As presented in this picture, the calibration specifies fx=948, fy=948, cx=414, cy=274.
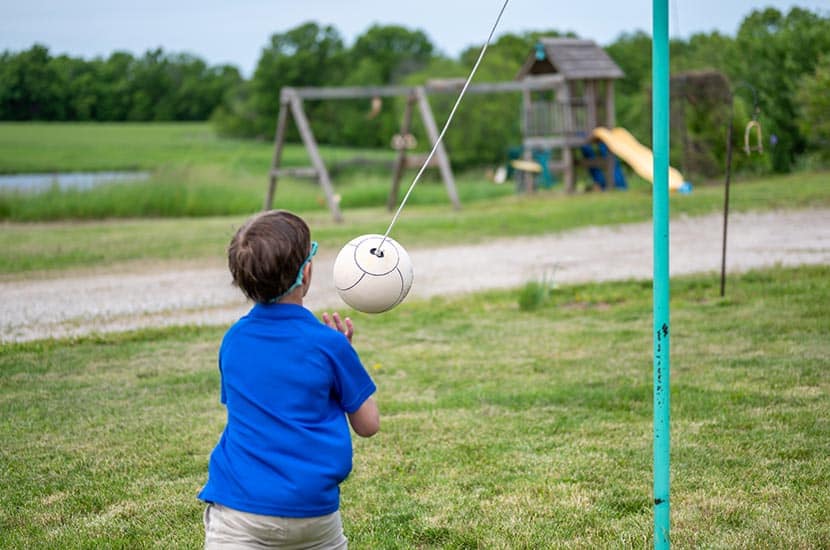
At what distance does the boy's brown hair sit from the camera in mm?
2322

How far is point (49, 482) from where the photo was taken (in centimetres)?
402

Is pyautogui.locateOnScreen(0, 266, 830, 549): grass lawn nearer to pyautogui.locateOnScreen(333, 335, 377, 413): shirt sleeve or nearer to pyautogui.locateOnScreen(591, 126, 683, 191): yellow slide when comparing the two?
pyautogui.locateOnScreen(333, 335, 377, 413): shirt sleeve

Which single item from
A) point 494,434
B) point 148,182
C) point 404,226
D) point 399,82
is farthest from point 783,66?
point 399,82

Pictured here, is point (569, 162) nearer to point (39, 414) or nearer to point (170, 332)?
point (170, 332)

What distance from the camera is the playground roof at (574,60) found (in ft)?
65.3

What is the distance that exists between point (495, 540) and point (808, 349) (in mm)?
3223

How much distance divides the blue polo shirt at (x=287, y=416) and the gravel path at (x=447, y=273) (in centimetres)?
522

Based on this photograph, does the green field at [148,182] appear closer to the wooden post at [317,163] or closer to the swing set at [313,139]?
the swing set at [313,139]

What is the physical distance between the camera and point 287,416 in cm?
227

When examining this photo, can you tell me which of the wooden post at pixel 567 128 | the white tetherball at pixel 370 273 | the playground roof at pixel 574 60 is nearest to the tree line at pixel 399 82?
the playground roof at pixel 574 60

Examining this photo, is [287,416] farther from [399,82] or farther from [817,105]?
[399,82]

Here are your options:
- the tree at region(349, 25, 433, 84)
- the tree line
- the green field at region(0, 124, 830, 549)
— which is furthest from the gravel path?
the tree at region(349, 25, 433, 84)

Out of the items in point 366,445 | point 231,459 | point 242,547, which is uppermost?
point 231,459

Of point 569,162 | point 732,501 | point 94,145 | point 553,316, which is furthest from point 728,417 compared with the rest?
point 94,145
